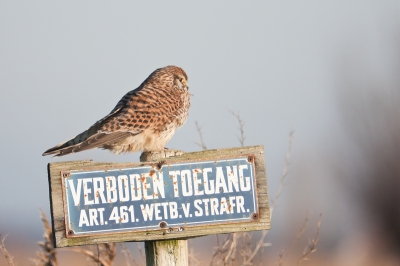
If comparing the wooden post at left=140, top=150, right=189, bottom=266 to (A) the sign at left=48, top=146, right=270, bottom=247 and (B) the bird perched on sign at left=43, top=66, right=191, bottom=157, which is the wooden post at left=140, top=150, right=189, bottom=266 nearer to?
(A) the sign at left=48, top=146, right=270, bottom=247

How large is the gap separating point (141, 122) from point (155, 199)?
1439 millimetres

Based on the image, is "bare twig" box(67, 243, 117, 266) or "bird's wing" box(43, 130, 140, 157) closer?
"bird's wing" box(43, 130, 140, 157)

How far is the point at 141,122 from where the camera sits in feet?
14.4

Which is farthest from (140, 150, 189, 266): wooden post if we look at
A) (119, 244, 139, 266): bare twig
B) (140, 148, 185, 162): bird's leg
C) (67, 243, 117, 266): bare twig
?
(67, 243, 117, 266): bare twig

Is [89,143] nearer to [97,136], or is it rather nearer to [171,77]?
[97,136]

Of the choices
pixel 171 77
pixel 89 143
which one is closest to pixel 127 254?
pixel 89 143

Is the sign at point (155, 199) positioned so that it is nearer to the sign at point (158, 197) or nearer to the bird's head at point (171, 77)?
the sign at point (158, 197)

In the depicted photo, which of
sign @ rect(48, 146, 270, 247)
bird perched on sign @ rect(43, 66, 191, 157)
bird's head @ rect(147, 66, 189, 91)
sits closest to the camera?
sign @ rect(48, 146, 270, 247)

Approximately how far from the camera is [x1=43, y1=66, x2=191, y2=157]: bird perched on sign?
4012 millimetres

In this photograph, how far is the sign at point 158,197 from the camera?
298 centimetres

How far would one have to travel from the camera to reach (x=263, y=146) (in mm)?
3062

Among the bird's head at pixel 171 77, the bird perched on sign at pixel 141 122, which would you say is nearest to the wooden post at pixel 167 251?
the bird perched on sign at pixel 141 122

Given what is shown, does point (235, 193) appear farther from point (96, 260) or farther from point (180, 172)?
point (96, 260)

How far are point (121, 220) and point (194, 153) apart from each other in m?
0.42
